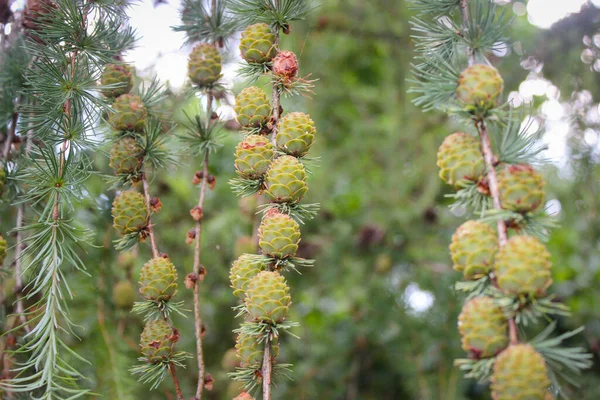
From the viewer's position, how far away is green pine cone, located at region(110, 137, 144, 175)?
0.69 m

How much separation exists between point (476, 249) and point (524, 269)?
52 mm

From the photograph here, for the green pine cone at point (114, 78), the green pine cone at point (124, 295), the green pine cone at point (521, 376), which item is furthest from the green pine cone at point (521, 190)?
the green pine cone at point (124, 295)

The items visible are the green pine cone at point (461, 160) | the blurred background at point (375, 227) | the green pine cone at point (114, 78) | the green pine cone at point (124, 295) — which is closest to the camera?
the green pine cone at point (461, 160)

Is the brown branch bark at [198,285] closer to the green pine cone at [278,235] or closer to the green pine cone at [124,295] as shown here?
the green pine cone at [278,235]

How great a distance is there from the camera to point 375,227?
176 centimetres

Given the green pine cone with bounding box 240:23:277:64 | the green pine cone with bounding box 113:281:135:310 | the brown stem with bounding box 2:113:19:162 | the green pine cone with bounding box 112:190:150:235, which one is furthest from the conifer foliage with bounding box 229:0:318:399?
the green pine cone with bounding box 113:281:135:310

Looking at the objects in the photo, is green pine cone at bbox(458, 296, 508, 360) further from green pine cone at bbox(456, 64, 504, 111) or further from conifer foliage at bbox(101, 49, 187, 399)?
conifer foliage at bbox(101, 49, 187, 399)

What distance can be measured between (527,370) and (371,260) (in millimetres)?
1434

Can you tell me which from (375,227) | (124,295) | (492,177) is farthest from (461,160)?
(375,227)

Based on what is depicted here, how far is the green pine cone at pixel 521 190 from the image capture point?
18.5 inches

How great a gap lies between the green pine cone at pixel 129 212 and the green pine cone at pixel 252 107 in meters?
0.18

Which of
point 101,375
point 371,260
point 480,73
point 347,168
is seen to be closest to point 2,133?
point 101,375

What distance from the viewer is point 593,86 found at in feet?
5.04

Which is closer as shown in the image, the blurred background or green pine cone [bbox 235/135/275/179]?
green pine cone [bbox 235/135/275/179]
